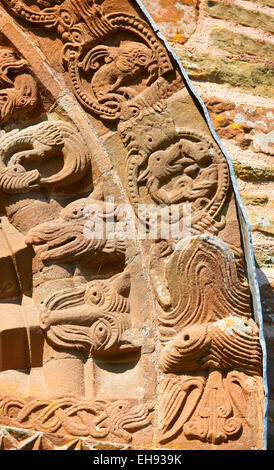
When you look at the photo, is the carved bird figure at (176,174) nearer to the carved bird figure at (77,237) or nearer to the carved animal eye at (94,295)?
the carved bird figure at (77,237)

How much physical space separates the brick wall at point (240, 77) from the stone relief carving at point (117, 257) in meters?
0.48

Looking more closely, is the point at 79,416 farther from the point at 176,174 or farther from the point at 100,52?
the point at 100,52

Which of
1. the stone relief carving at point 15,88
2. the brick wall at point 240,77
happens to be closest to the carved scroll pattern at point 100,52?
the stone relief carving at point 15,88

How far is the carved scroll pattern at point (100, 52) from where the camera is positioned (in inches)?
102

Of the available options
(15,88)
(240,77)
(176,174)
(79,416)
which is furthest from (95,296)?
(240,77)

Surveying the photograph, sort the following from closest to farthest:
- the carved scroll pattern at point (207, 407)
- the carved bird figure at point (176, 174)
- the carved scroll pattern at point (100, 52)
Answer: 1. the carved scroll pattern at point (207, 407)
2. the carved bird figure at point (176, 174)
3. the carved scroll pattern at point (100, 52)

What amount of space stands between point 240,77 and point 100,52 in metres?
0.76

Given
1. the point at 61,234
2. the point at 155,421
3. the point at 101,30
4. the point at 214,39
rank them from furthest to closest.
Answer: the point at 214,39 < the point at 101,30 < the point at 61,234 < the point at 155,421

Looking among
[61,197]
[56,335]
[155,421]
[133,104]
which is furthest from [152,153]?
[155,421]

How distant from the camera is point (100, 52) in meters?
2.64

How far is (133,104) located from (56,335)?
83 cm

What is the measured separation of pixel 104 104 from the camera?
8.51 ft

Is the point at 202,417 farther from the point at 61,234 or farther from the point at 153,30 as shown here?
the point at 153,30
